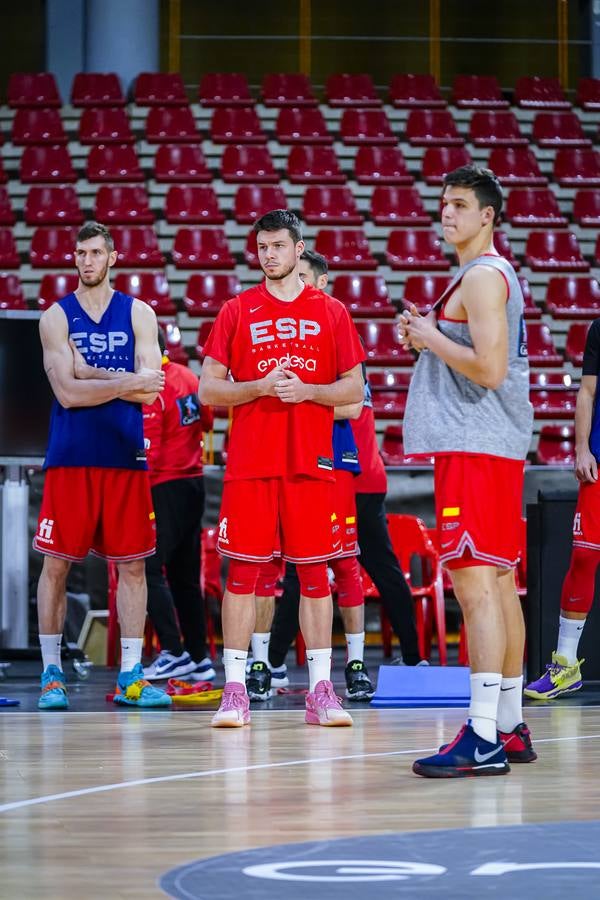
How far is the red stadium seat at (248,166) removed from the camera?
1338 centimetres

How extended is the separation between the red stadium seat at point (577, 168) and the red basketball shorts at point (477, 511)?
35.1 ft

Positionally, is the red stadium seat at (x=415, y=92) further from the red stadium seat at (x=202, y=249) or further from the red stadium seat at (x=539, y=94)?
the red stadium seat at (x=202, y=249)

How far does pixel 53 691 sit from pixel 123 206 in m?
8.06

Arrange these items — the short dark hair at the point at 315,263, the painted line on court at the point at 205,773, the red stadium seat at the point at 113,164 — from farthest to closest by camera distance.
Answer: the red stadium seat at the point at 113,164
the short dark hair at the point at 315,263
the painted line on court at the point at 205,773

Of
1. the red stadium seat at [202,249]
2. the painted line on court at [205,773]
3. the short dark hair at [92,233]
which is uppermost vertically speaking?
the red stadium seat at [202,249]

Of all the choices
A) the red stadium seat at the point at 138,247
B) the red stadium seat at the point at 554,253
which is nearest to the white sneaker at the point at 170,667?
the red stadium seat at the point at 138,247

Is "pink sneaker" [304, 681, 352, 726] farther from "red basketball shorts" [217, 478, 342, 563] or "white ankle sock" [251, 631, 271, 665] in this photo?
"white ankle sock" [251, 631, 271, 665]

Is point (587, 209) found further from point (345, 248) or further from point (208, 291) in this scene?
point (208, 291)

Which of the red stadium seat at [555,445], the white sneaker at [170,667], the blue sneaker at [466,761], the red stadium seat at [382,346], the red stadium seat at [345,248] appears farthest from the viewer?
the red stadium seat at [345,248]

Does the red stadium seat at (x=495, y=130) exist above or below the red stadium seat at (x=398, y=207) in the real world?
above

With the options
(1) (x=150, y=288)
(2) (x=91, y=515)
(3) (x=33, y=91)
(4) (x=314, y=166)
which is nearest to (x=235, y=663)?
(2) (x=91, y=515)

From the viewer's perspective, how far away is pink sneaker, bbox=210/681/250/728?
4848 millimetres

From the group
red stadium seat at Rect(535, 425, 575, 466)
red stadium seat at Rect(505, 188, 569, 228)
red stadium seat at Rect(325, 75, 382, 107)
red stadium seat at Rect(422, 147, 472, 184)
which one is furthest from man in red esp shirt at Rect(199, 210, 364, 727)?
red stadium seat at Rect(325, 75, 382, 107)

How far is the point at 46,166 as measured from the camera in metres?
13.5
